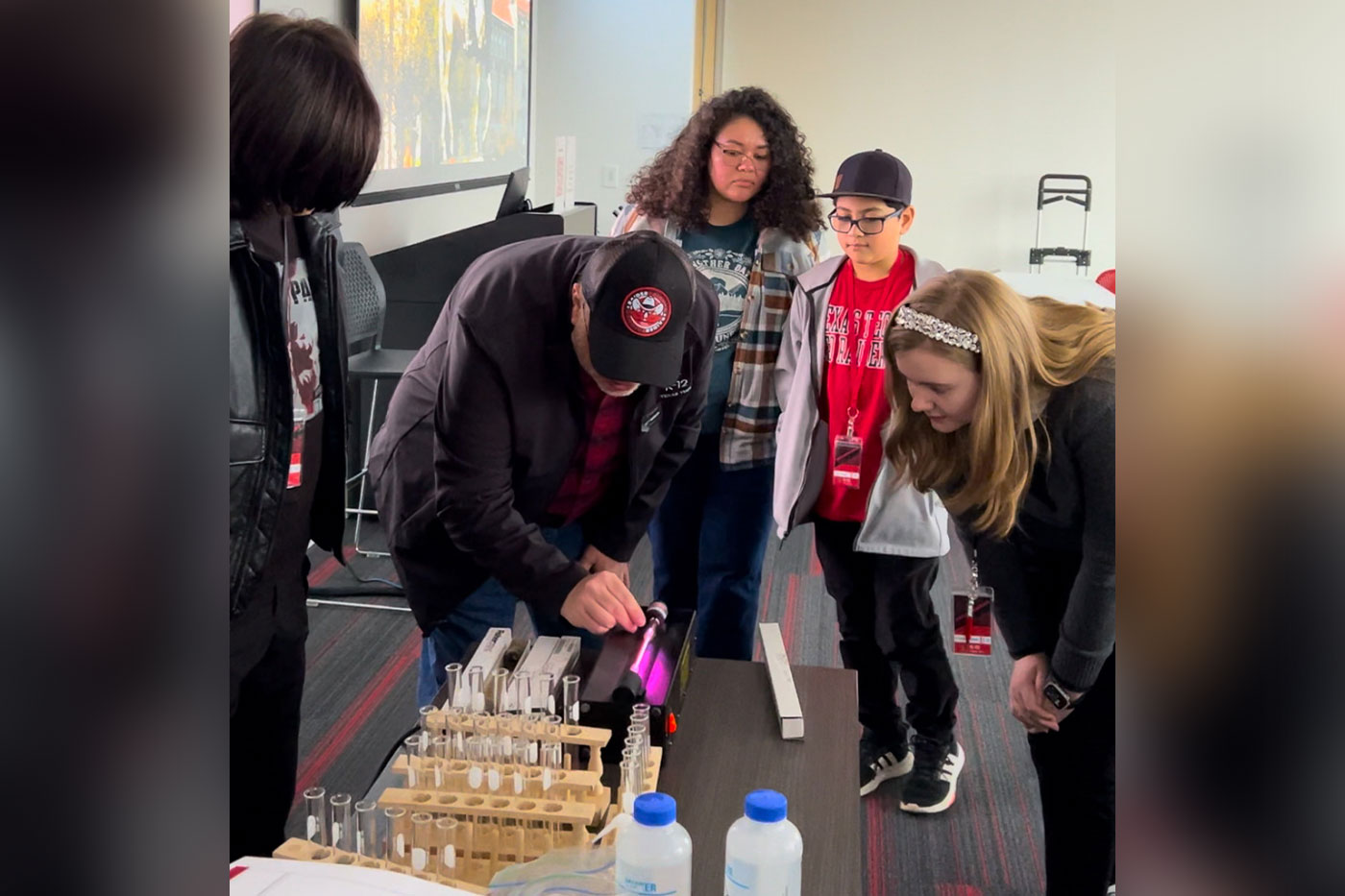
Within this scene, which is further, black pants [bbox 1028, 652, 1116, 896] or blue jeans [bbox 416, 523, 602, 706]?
blue jeans [bbox 416, 523, 602, 706]

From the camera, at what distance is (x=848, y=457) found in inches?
88.0

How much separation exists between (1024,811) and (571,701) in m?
1.57

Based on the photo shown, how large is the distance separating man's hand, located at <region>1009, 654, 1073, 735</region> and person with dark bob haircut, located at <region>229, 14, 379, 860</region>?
1.03 m

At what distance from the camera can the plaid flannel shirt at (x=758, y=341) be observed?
2314 mm

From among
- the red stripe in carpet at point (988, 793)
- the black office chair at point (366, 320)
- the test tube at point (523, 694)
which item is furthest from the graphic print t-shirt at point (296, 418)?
the red stripe in carpet at point (988, 793)

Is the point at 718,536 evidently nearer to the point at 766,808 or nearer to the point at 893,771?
the point at 893,771

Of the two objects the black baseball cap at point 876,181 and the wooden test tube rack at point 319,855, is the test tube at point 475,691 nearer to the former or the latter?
the wooden test tube rack at point 319,855

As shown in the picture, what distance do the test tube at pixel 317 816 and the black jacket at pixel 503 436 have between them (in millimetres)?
629

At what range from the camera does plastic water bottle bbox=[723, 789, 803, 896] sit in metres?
0.89

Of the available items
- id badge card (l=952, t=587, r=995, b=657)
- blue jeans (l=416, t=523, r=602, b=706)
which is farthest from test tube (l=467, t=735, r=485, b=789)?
id badge card (l=952, t=587, r=995, b=657)

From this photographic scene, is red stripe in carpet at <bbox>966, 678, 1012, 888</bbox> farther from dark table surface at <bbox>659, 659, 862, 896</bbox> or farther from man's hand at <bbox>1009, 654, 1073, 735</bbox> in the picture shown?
dark table surface at <bbox>659, 659, 862, 896</bbox>

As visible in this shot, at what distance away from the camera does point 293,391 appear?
1383 mm
